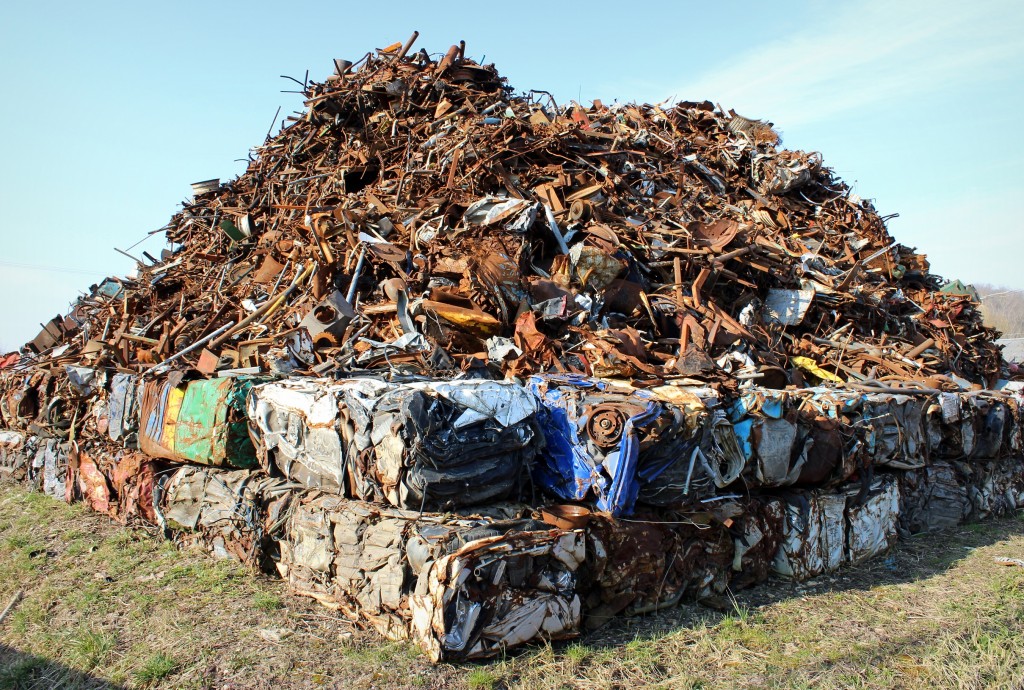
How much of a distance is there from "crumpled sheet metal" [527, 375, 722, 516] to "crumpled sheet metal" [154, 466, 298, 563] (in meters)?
1.68

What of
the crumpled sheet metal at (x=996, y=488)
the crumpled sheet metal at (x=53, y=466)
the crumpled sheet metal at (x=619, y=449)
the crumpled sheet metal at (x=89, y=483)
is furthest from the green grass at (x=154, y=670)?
the crumpled sheet metal at (x=996, y=488)

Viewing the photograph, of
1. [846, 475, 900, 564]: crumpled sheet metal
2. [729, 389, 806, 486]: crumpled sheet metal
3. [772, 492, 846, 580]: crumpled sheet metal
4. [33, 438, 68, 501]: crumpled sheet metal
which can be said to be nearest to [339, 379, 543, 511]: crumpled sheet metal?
[729, 389, 806, 486]: crumpled sheet metal

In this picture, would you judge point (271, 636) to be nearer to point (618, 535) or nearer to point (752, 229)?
point (618, 535)

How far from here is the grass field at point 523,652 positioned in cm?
308

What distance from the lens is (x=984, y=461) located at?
6152 millimetres

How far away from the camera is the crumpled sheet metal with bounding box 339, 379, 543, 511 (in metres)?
3.39

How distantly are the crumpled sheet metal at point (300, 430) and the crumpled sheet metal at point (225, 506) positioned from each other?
0.18 meters

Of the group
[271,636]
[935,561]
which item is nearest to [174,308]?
[271,636]

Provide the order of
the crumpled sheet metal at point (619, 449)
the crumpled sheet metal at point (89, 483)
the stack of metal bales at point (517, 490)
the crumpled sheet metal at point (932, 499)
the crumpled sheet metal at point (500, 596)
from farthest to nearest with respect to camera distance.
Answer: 1. the crumpled sheet metal at point (89, 483)
2. the crumpled sheet metal at point (932, 499)
3. the crumpled sheet metal at point (619, 449)
4. the stack of metal bales at point (517, 490)
5. the crumpled sheet metal at point (500, 596)

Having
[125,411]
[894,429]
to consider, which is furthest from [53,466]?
[894,429]

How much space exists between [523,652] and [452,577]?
0.55 m

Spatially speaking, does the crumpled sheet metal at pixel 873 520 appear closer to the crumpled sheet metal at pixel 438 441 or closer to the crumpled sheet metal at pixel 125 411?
A: the crumpled sheet metal at pixel 438 441

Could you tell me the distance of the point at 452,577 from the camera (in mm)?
3041

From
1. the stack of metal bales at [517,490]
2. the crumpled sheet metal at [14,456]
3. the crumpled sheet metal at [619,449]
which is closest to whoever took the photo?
the stack of metal bales at [517,490]
